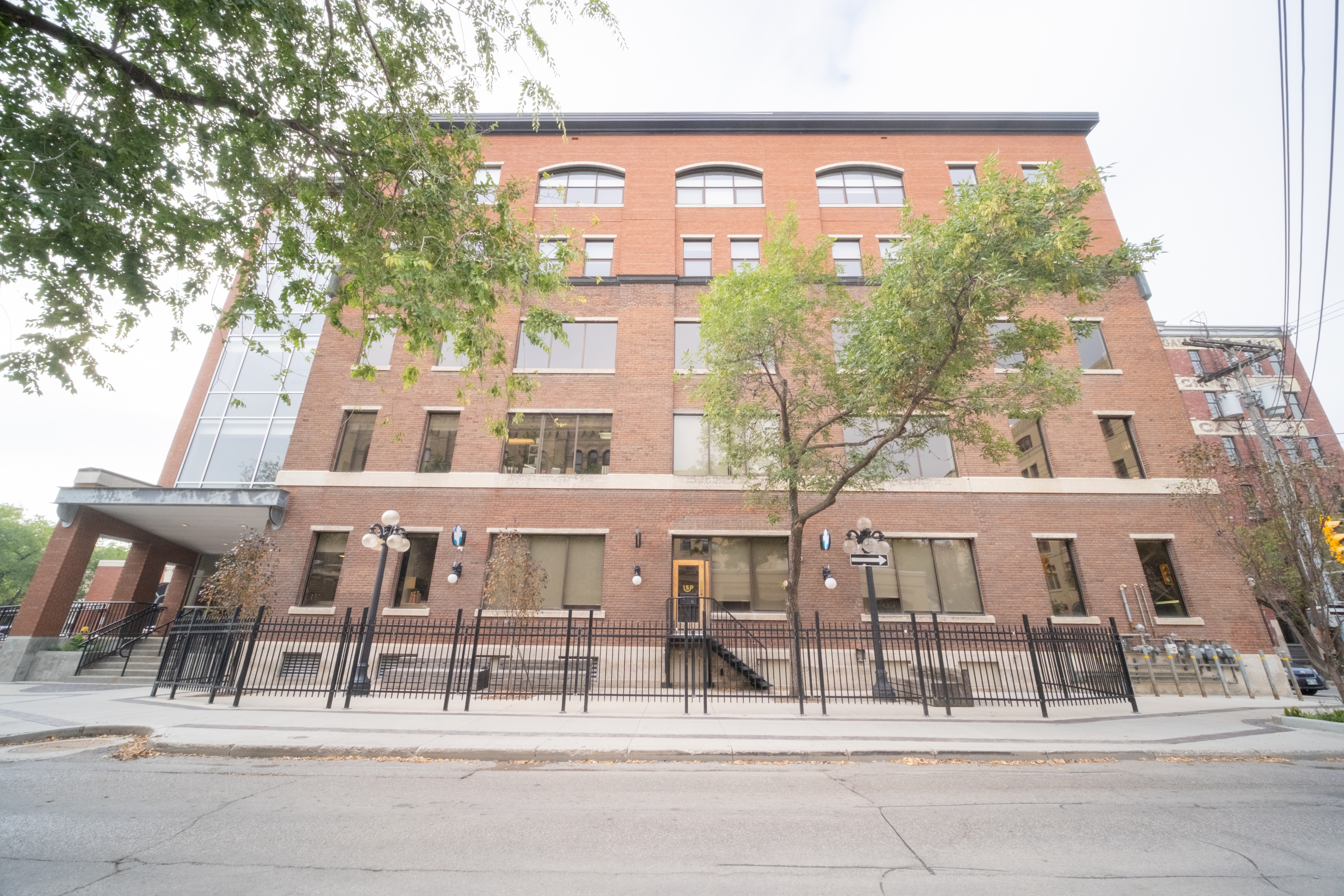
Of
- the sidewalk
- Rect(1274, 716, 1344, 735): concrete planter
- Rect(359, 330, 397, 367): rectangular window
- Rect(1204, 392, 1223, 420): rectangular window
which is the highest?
Rect(1204, 392, 1223, 420): rectangular window

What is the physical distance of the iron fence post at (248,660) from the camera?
10.3m

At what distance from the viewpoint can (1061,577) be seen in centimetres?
1666

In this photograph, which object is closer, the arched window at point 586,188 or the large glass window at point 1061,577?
the large glass window at point 1061,577

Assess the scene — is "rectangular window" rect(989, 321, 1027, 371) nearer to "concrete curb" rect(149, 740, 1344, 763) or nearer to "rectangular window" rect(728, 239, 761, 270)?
"rectangular window" rect(728, 239, 761, 270)

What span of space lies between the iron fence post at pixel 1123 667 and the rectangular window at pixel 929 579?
4668 millimetres

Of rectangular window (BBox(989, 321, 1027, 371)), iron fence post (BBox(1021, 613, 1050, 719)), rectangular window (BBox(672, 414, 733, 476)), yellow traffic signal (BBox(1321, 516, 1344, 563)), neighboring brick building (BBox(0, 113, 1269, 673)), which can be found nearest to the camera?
yellow traffic signal (BBox(1321, 516, 1344, 563))

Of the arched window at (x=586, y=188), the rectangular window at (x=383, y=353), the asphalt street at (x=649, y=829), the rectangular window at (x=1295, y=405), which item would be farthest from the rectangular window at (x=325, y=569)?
the rectangular window at (x=1295, y=405)

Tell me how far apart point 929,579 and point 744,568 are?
581cm

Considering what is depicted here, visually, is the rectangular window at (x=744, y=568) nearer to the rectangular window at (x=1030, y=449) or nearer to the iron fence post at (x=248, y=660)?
the rectangular window at (x=1030, y=449)

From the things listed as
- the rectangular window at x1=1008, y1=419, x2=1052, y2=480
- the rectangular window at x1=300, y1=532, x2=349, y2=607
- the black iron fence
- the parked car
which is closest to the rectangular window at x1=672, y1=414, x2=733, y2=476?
the black iron fence

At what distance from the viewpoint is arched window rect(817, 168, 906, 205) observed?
72.7 feet

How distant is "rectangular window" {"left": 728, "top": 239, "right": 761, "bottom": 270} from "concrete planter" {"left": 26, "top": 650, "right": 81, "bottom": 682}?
24.2m

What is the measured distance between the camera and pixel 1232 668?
49.6 ft

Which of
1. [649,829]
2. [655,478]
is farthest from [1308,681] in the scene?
[649,829]
